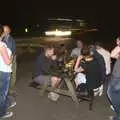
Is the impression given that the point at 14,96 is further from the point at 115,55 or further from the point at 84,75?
the point at 115,55

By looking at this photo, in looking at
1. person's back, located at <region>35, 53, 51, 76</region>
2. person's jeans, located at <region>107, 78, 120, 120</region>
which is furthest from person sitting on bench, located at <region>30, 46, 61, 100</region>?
person's jeans, located at <region>107, 78, 120, 120</region>

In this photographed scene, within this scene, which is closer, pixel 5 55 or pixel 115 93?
pixel 5 55

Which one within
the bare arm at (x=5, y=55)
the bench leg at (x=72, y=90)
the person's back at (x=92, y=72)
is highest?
the bare arm at (x=5, y=55)

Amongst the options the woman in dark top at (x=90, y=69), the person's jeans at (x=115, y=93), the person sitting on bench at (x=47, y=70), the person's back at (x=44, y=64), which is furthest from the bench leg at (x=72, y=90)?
the person's jeans at (x=115, y=93)

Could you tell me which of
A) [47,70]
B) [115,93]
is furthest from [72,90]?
[115,93]

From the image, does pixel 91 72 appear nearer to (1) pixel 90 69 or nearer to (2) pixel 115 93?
(1) pixel 90 69

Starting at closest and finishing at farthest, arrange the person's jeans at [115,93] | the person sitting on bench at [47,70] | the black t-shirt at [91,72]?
the person's jeans at [115,93] → the black t-shirt at [91,72] → the person sitting on bench at [47,70]

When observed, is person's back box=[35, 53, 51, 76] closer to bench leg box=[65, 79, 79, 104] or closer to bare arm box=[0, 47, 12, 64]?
bench leg box=[65, 79, 79, 104]

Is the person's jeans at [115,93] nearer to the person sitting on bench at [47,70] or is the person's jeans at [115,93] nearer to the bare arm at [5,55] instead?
the bare arm at [5,55]

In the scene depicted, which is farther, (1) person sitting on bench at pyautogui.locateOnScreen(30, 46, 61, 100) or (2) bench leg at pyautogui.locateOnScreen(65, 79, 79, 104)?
(1) person sitting on bench at pyautogui.locateOnScreen(30, 46, 61, 100)

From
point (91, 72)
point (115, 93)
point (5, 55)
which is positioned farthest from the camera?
point (91, 72)

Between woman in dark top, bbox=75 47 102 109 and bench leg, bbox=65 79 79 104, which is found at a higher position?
woman in dark top, bbox=75 47 102 109

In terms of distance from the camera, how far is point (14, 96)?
11.6 meters

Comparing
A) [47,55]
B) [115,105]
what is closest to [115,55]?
[115,105]
